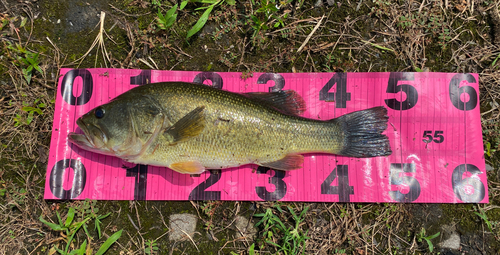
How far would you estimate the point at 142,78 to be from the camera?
150 inches

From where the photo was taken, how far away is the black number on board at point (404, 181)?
3.71 metres

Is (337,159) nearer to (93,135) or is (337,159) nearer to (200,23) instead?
(200,23)

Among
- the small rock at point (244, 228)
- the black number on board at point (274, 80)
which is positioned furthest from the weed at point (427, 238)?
the black number on board at point (274, 80)

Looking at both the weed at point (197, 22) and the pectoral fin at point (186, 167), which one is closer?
the pectoral fin at point (186, 167)

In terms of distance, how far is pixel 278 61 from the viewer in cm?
395

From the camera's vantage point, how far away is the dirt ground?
12.2ft

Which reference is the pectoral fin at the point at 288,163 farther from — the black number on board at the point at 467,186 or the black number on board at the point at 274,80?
the black number on board at the point at 467,186

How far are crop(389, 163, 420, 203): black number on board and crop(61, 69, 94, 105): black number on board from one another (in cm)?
445

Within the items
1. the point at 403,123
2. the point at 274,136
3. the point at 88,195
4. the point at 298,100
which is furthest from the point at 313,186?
the point at 88,195

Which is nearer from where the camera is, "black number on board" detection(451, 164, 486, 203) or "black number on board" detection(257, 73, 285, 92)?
"black number on board" detection(451, 164, 486, 203)

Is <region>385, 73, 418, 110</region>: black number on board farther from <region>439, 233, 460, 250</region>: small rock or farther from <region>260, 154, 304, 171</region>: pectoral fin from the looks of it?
<region>439, 233, 460, 250</region>: small rock

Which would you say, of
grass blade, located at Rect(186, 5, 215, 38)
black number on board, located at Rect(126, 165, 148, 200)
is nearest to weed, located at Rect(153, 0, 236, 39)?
grass blade, located at Rect(186, 5, 215, 38)

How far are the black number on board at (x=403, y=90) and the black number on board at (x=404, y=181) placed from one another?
2.75 feet

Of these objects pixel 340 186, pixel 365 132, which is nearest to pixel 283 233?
pixel 340 186
